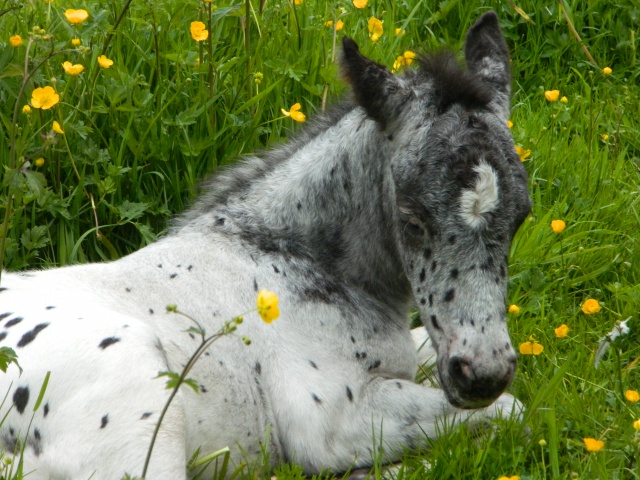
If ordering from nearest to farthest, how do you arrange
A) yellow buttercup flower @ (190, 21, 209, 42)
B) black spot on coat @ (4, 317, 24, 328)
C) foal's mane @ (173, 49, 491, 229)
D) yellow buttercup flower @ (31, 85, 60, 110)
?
black spot on coat @ (4, 317, 24, 328) < yellow buttercup flower @ (31, 85, 60, 110) < foal's mane @ (173, 49, 491, 229) < yellow buttercup flower @ (190, 21, 209, 42)

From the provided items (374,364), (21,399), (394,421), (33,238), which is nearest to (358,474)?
(394,421)

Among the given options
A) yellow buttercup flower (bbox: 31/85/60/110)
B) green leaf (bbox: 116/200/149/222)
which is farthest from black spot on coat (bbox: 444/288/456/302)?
green leaf (bbox: 116/200/149/222)

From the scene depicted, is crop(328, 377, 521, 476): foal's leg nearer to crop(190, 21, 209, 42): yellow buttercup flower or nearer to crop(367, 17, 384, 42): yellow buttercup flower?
crop(190, 21, 209, 42): yellow buttercup flower

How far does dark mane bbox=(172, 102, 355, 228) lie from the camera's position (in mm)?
4926

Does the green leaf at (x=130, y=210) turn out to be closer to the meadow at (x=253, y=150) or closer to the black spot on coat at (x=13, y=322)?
the meadow at (x=253, y=150)

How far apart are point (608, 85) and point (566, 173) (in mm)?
1343

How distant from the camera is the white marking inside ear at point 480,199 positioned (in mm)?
Answer: 3908

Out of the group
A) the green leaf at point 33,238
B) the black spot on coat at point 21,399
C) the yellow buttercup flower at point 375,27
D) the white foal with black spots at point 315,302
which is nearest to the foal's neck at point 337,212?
the white foal with black spots at point 315,302

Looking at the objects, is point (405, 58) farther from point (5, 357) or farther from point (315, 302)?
point (5, 357)

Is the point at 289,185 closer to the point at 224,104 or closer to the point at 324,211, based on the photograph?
the point at 324,211

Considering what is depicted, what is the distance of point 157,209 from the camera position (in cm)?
566

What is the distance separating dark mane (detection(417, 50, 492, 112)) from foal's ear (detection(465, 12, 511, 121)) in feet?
0.76

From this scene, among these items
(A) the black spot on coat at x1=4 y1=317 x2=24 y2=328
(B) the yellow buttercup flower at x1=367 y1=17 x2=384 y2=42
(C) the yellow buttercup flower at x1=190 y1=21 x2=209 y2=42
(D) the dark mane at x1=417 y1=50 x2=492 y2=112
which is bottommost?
(A) the black spot on coat at x1=4 y1=317 x2=24 y2=328

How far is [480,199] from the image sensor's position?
12.8ft
